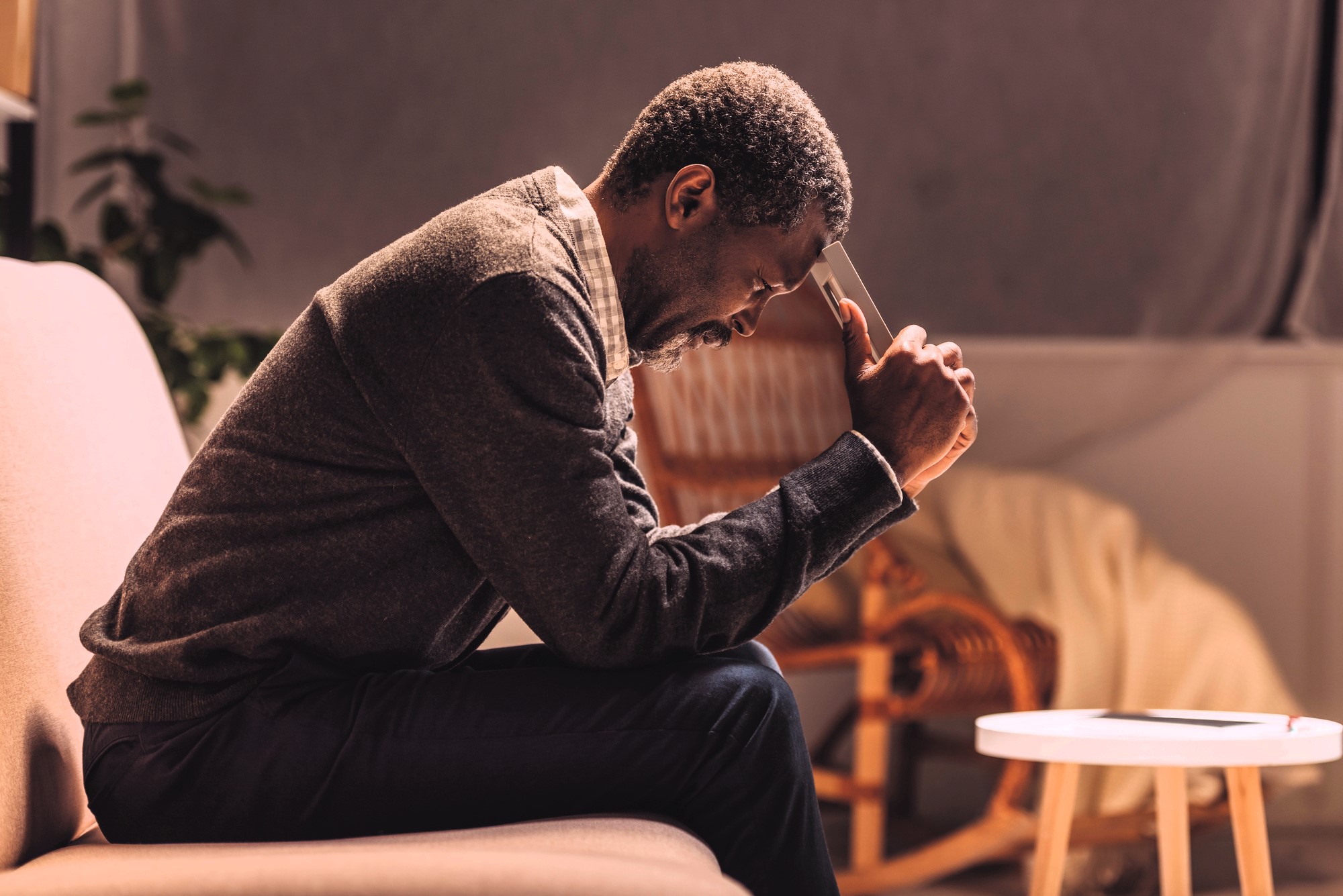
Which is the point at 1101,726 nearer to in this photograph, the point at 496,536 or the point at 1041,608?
the point at 496,536

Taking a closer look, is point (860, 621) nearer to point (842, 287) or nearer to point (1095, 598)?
point (1095, 598)

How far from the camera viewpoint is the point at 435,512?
33.7 inches

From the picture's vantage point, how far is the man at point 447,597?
80cm

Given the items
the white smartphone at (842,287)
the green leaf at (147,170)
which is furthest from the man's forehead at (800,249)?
the green leaf at (147,170)

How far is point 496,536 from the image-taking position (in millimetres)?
801

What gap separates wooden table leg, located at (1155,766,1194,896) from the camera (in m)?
1.18

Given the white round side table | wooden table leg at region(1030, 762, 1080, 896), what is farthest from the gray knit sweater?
wooden table leg at region(1030, 762, 1080, 896)

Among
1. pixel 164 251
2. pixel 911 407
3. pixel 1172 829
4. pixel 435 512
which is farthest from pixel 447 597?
pixel 164 251

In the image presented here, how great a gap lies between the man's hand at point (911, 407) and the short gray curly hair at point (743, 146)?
13cm

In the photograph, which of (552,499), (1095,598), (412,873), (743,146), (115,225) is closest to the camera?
(412,873)

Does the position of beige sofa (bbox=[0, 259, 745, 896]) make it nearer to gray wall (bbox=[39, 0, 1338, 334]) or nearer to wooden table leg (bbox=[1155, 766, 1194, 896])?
wooden table leg (bbox=[1155, 766, 1194, 896])

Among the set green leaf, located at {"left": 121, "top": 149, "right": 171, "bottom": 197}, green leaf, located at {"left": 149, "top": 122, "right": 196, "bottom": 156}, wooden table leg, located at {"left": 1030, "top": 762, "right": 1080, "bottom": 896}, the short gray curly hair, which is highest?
green leaf, located at {"left": 149, "top": 122, "right": 196, "bottom": 156}

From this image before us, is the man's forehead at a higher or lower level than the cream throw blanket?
higher

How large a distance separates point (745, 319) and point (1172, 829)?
64cm
